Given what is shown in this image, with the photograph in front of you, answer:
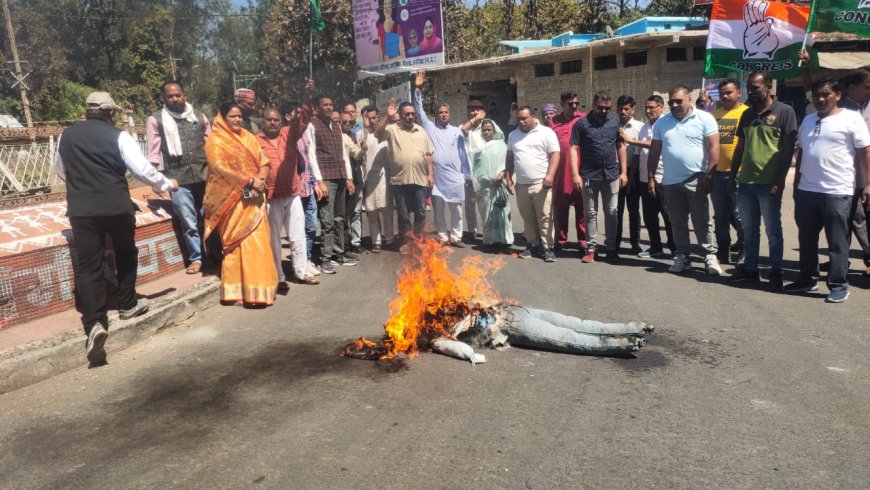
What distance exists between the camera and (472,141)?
32.5 ft

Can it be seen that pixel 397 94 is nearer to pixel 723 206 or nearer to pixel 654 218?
pixel 654 218

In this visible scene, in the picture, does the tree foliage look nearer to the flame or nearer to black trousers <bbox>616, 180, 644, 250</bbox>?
black trousers <bbox>616, 180, 644, 250</bbox>

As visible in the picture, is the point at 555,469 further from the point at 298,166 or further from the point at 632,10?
the point at 632,10

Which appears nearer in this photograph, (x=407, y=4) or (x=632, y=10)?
(x=407, y=4)

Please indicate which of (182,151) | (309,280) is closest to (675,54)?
(309,280)

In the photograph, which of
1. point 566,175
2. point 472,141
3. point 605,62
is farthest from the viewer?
point 605,62

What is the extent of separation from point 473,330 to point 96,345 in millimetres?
2914

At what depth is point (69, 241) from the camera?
5.66 meters

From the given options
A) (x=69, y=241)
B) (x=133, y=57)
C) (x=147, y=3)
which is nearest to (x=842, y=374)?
(x=69, y=241)

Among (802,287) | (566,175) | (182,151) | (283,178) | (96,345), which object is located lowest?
(802,287)

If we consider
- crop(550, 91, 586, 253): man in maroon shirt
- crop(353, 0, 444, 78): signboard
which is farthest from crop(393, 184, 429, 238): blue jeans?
crop(353, 0, 444, 78): signboard

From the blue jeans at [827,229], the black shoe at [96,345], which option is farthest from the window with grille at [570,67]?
the black shoe at [96,345]

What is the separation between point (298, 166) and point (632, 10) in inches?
1294

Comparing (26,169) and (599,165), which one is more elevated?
(26,169)
